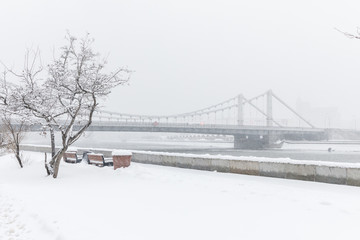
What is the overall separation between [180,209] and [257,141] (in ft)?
230

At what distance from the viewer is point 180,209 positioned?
323 inches

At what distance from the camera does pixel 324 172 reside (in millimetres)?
11062

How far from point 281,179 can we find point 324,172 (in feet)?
5.22

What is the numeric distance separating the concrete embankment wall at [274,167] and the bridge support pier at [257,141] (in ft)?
199

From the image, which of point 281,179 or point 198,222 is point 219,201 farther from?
point 281,179

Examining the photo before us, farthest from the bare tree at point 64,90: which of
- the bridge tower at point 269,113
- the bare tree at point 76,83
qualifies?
the bridge tower at point 269,113

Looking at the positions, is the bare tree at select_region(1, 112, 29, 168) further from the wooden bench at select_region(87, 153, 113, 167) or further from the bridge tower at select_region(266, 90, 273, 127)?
the bridge tower at select_region(266, 90, 273, 127)

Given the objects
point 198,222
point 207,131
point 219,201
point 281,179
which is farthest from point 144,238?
point 207,131

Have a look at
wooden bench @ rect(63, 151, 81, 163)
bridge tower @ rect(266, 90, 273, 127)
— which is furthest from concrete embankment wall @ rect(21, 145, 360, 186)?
bridge tower @ rect(266, 90, 273, 127)

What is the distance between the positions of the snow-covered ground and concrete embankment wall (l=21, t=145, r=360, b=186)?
0.43m

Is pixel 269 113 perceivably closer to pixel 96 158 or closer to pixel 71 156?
pixel 71 156

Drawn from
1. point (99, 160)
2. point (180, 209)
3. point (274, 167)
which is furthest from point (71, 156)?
point (180, 209)

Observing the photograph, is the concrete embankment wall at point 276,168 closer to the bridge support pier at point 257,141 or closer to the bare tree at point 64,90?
the bare tree at point 64,90

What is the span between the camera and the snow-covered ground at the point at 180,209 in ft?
21.4
